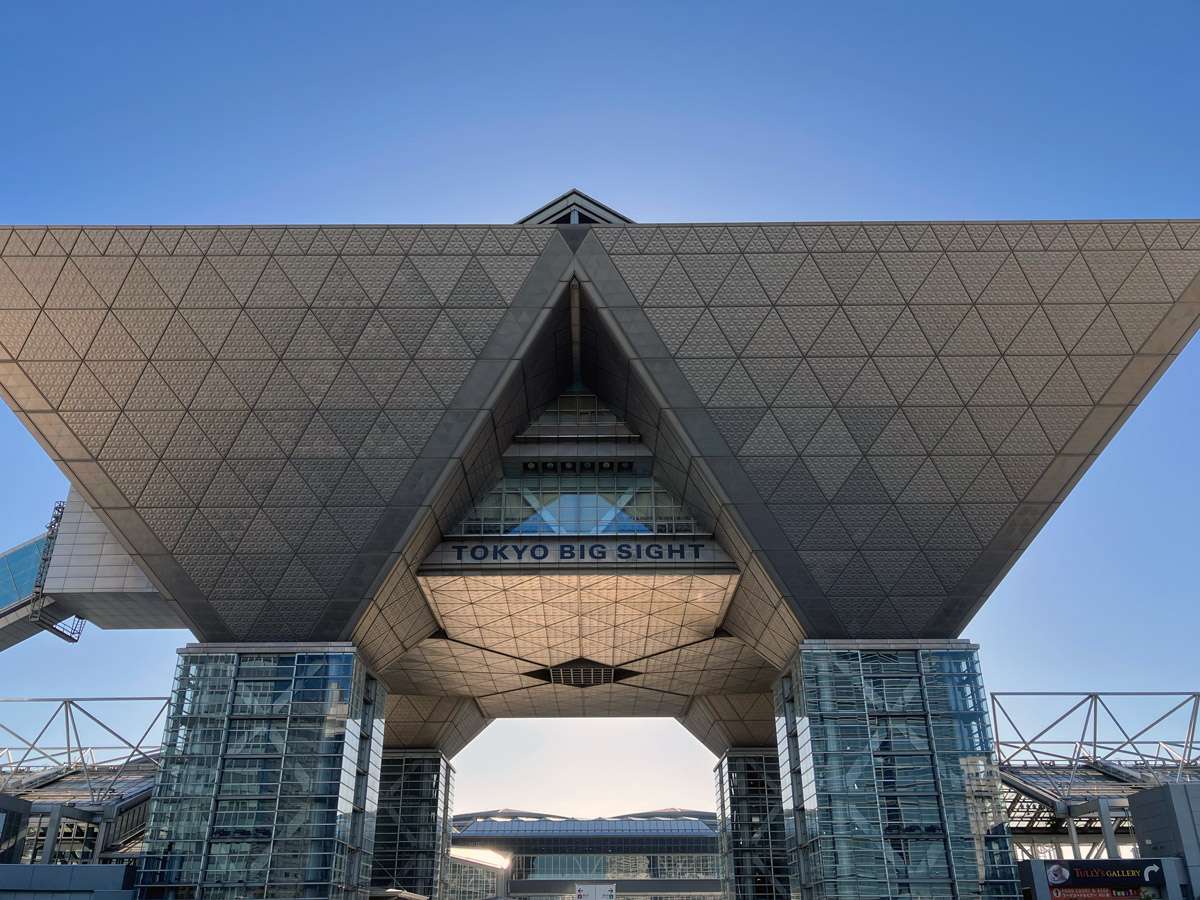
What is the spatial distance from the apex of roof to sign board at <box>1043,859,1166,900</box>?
32.6 metres

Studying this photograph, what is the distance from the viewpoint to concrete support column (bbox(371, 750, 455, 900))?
5859cm

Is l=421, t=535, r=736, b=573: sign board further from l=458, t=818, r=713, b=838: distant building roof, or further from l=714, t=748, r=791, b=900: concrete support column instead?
l=458, t=818, r=713, b=838: distant building roof

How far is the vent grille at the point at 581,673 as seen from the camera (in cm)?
5319

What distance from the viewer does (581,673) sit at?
54281mm

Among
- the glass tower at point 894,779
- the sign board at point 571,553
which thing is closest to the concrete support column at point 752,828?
the glass tower at point 894,779

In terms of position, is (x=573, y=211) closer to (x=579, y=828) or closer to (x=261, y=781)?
(x=261, y=781)

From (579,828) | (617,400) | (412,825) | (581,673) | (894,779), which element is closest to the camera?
(894,779)

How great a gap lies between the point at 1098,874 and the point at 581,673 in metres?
28.4

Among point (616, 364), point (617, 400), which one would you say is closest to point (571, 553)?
point (617, 400)

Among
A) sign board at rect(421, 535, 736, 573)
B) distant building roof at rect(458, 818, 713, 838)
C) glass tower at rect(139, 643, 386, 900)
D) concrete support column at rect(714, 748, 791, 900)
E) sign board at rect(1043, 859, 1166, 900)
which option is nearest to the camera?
glass tower at rect(139, 643, 386, 900)

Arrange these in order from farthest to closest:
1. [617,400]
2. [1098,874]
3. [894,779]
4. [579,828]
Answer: [579,828], [617,400], [1098,874], [894,779]

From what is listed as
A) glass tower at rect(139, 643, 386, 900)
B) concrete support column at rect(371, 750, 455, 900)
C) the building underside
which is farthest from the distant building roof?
the building underside

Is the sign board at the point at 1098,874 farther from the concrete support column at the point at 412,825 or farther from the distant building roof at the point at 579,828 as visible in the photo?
the distant building roof at the point at 579,828

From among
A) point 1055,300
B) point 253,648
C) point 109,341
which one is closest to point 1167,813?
point 1055,300
